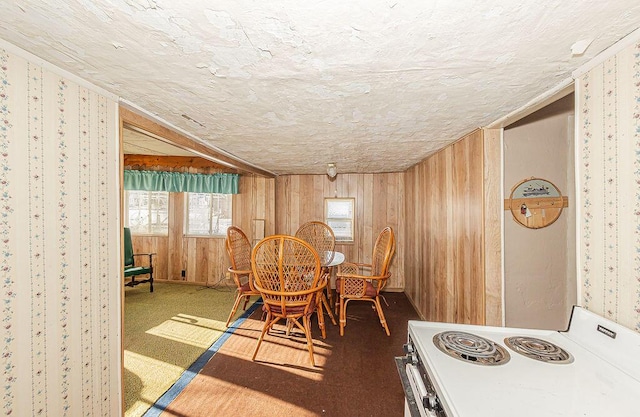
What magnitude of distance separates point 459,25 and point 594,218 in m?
0.93

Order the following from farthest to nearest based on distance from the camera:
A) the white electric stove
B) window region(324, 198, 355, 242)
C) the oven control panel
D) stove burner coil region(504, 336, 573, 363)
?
1. window region(324, 198, 355, 242)
2. stove burner coil region(504, 336, 573, 363)
3. the oven control panel
4. the white electric stove

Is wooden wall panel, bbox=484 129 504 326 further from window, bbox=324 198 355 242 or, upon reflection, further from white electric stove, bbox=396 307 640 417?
window, bbox=324 198 355 242

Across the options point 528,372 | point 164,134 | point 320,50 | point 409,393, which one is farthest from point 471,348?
point 164,134

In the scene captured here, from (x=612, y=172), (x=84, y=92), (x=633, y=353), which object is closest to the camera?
(x=633, y=353)

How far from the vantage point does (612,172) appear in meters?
0.90

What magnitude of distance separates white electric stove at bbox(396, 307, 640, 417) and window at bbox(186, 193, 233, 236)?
4.06 meters

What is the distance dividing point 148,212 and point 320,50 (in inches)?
197

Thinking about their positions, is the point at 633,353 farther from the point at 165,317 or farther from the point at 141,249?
the point at 141,249

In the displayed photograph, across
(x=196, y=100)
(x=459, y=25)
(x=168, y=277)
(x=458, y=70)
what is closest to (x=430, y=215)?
(x=458, y=70)

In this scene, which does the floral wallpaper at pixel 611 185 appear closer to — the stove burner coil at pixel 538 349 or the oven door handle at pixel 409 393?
the stove burner coil at pixel 538 349

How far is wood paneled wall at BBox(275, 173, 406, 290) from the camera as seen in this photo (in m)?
4.18

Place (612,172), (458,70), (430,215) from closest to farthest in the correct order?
(612,172) → (458,70) → (430,215)

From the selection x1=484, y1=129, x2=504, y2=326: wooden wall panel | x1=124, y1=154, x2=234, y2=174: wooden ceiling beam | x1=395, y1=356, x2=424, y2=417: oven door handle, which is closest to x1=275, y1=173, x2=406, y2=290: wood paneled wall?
x1=124, y1=154, x2=234, y2=174: wooden ceiling beam

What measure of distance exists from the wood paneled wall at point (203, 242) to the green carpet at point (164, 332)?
0.87 feet
